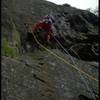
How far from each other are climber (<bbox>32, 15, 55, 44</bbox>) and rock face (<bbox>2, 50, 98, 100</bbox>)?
49.5 inches

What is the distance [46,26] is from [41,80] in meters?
3.35

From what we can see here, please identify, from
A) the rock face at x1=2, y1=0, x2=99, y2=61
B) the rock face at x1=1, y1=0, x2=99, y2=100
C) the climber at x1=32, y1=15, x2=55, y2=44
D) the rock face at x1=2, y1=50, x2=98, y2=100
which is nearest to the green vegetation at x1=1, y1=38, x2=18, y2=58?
the rock face at x1=1, y1=0, x2=99, y2=100

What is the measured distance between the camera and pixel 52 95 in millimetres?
8336

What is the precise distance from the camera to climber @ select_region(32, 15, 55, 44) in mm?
11609

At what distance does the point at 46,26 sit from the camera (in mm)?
11656

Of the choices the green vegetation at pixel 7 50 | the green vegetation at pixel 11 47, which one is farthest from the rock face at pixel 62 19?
the green vegetation at pixel 7 50

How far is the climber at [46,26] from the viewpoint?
38.1 feet

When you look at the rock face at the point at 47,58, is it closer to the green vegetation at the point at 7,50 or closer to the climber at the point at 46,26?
the green vegetation at the point at 7,50

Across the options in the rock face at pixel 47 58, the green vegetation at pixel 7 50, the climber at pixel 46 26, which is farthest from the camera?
the climber at pixel 46 26

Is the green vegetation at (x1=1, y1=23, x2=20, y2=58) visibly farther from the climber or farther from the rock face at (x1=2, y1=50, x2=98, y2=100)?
the climber

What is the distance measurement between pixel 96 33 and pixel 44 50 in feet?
10.7

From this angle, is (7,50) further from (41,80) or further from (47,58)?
(47,58)

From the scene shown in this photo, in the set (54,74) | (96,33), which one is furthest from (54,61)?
(96,33)

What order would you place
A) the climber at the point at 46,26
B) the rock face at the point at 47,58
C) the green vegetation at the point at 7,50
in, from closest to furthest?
1. the rock face at the point at 47,58
2. the green vegetation at the point at 7,50
3. the climber at the point at 46,26
